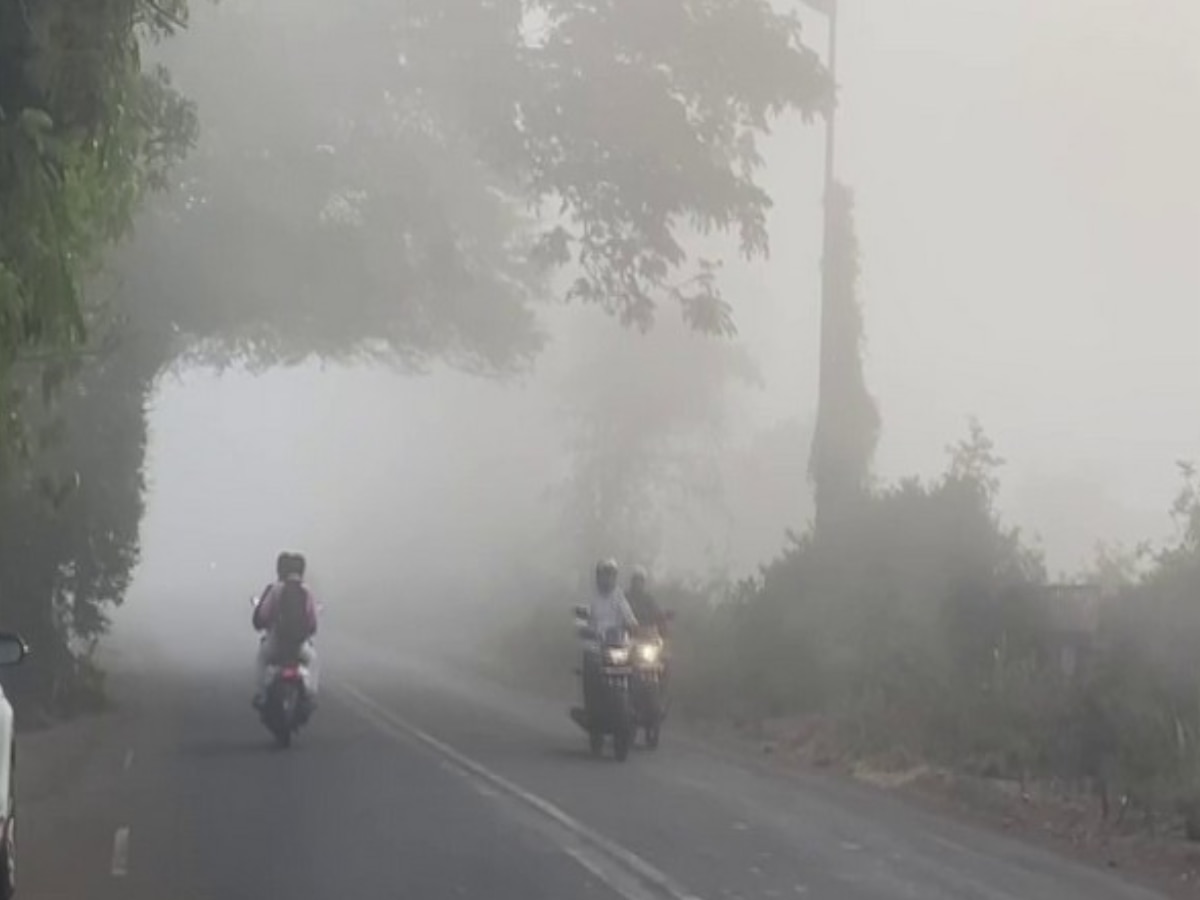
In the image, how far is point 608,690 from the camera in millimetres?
25219

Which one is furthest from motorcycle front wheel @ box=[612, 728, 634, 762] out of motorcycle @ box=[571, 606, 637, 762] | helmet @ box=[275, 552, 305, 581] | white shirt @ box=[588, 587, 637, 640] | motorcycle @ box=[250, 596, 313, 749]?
helmet @ box=[275, 552, 305, 581]

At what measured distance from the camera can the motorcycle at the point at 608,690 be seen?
25.1 m

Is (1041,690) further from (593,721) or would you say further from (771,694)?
(771,694)

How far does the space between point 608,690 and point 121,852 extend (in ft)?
28.3

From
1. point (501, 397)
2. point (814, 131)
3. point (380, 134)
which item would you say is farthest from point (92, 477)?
point (501, 397)

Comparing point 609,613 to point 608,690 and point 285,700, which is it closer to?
point 608,690

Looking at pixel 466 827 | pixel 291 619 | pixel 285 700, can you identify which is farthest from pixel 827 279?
pixel 466 827

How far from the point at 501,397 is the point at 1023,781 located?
5499 centimetres

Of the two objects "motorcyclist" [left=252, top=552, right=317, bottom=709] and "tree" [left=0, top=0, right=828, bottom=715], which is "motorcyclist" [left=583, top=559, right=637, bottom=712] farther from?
"tree" [left=0, top=0, right=828, bottom=715]

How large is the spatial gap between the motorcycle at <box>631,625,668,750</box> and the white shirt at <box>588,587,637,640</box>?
0.33 metres

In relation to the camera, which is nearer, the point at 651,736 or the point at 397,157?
the point at 651,736

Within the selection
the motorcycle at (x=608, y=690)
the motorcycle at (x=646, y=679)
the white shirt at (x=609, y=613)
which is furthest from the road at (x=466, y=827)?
the white shirt at (x=609, y=613)

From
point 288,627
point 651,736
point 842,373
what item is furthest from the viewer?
point 842,373

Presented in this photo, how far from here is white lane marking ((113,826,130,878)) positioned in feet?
53.7
